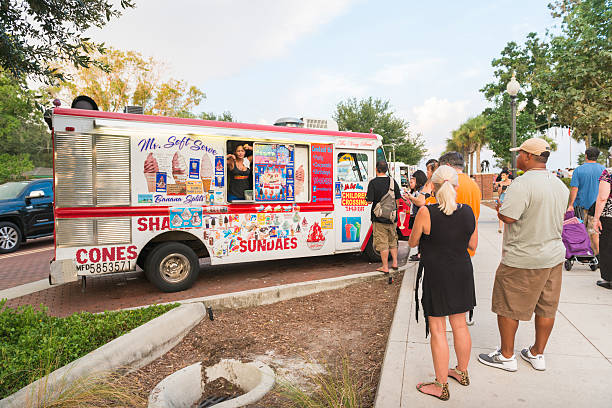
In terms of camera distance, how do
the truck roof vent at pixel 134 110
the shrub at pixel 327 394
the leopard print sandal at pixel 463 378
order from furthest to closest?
the truck roof vent at pixel 134 110 < the leopard print sandal at pixel 463 378 < the shrub at pixel 327 394

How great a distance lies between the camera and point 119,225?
598 centimetres

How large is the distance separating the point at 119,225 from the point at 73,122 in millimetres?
1589

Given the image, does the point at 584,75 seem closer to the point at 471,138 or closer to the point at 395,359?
the point at 395,359

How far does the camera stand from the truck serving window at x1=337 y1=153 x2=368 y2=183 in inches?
313

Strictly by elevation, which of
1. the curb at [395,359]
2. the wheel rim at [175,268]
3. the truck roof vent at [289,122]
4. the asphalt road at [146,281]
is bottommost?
the asphalt road at [146,281]

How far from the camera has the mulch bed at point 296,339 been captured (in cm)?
380

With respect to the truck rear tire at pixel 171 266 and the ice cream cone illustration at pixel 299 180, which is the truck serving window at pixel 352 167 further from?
the truck rear tire at pixel 171 266

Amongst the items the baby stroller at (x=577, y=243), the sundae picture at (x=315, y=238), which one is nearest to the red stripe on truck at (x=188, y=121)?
the sundae picture at (x=315, y=238)

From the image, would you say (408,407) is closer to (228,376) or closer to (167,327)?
(228,376)

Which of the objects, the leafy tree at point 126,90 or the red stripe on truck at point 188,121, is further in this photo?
the leafy tree at point 126,90

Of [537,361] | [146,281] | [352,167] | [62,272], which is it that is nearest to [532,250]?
[537,361]

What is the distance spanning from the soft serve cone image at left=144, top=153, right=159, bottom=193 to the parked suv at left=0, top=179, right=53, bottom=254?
7.50 meters

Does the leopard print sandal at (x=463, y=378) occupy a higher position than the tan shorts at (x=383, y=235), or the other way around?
the tan shorts at (x=383, y=235)

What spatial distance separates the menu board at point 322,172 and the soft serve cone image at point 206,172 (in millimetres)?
1933
